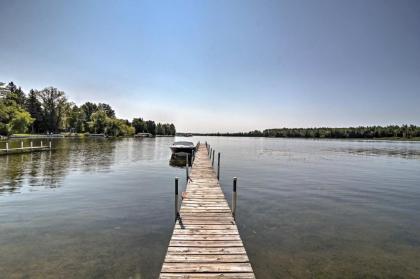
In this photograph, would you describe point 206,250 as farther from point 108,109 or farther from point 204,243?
point 108,109

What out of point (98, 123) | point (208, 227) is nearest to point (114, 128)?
point (98, 123)

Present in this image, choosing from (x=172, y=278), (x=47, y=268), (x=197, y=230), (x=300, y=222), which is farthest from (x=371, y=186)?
(x=47, y=268)

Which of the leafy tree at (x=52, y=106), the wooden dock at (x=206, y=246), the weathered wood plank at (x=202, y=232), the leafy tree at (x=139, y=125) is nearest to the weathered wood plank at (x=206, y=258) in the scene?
the wooden dock at (x=206, y=246)

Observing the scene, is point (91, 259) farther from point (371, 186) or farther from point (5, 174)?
point (371, 186)

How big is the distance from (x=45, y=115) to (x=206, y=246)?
114 meters

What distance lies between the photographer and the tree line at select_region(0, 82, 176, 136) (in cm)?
6675

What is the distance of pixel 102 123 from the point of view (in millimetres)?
121062

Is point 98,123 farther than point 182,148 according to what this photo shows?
Yes

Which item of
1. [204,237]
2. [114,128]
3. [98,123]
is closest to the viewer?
[204,237]

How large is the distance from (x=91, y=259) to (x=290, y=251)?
6731 mm

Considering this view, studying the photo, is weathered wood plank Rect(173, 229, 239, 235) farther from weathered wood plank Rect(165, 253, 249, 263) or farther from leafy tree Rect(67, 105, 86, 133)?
leafy tree Rect(67, 105, 86, 133)

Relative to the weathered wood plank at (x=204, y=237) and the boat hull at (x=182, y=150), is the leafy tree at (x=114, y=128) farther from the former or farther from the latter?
the weathered wood plank at (x=204, y=237)

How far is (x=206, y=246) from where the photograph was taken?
804 centimetres

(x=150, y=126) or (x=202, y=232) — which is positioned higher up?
(x=150, y=126)
